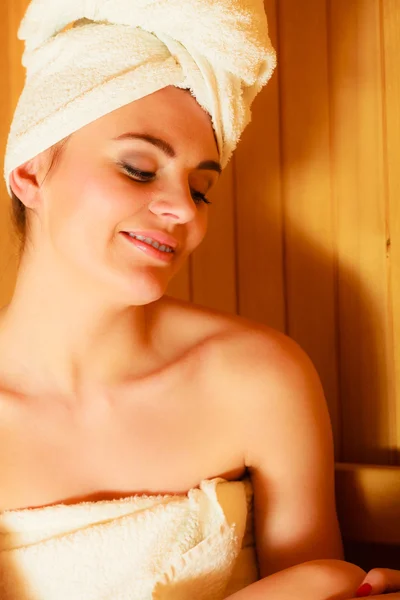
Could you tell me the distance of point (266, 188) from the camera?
→ 5.13 feet

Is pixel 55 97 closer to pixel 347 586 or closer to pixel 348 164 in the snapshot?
pixel 348 164

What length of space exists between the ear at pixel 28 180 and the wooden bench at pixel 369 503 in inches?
29.9

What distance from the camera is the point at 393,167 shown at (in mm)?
1469

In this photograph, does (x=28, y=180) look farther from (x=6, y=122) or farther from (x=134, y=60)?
(x=6, y=122)

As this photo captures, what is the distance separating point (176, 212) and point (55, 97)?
10.6 inches

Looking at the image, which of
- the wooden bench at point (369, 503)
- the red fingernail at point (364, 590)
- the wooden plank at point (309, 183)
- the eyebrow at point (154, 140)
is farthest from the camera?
the wooden plank at point (309, 183)

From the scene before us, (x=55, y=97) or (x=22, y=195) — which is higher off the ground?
(x=55, y=97)

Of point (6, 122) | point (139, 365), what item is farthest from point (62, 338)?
point (6, 122)

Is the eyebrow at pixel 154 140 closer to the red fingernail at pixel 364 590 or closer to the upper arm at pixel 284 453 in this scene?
the upper arm at pixel 284 453

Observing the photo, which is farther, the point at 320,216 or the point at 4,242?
the point at 4,242

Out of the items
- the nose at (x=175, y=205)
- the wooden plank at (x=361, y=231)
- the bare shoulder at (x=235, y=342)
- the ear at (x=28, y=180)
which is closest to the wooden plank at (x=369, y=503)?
the wooden plank at (x=361, y=231)

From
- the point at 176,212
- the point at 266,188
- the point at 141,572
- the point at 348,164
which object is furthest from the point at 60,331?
the point at 348,164

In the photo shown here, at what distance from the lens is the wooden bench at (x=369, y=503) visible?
1376mm

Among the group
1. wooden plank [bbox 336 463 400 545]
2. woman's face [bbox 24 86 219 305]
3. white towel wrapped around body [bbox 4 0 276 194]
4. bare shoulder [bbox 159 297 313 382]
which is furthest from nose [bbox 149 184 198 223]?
wooden plank [bbox 336 463 400 545]
